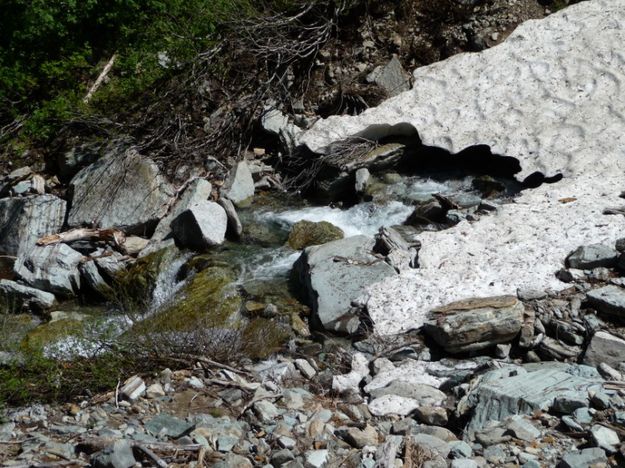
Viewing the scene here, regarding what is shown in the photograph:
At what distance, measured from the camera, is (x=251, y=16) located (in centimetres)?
945

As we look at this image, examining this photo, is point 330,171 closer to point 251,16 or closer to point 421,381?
point 251,16

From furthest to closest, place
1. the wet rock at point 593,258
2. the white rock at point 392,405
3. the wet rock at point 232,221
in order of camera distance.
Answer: the wet rock at point 232,221 < the wet rock at point 593,258 < the white rock at point 392,405

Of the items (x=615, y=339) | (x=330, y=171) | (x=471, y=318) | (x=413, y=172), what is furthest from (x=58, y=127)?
(x=615, y=339)

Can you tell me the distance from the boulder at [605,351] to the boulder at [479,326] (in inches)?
21.7

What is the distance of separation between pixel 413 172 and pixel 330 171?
1.00 metres

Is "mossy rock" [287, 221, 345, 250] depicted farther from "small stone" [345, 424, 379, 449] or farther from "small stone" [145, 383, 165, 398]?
"small stone" [345, 424, 379, 449]

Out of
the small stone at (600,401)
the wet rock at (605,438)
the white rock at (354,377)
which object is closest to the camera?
the wet rock at (605,438)

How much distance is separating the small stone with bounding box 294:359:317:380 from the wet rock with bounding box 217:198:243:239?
2.77m

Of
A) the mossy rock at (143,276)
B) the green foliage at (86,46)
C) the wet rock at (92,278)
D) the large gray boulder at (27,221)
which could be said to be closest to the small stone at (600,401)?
the mossy rock at (143,276)

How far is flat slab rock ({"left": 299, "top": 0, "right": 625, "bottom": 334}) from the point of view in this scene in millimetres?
5848

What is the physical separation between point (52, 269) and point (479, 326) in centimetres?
477

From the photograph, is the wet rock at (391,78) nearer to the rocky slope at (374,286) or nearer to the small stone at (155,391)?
the rocky slope at (374,286)

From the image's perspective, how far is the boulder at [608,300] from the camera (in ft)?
16.5

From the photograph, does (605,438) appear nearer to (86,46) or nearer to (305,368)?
(305,368)
